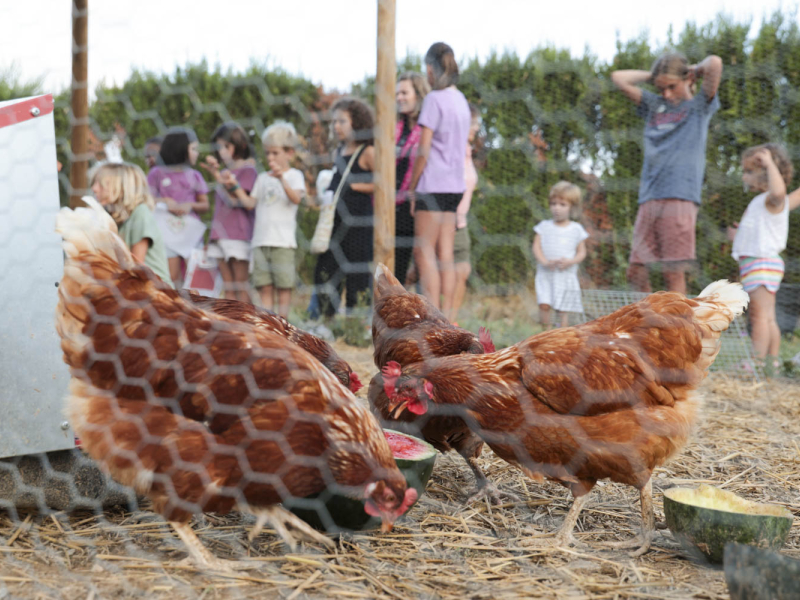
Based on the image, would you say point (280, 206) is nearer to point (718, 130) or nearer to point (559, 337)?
point (559, 337)

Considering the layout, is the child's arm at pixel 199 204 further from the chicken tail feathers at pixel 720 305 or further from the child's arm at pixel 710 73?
the chicken tail feathers at pixel 720 305

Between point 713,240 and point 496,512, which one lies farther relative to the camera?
point 713,240

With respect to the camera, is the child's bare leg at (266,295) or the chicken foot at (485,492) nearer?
the chicken foot at (485,492)

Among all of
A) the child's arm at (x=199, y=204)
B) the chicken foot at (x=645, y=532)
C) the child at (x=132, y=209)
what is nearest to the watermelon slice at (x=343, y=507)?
the chicken foot at (x=645, y=532)

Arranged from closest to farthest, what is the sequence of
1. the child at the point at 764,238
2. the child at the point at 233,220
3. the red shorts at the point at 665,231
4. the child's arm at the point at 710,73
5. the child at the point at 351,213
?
the child's arm at the point at 710,73 → the red shorts at the point at 665,231 → the child at the point at 764,238 → the child at the point at 233,220 → the child at the point at 351,213

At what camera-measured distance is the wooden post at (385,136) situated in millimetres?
2900

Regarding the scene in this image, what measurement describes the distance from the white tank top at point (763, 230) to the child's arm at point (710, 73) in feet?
2.65

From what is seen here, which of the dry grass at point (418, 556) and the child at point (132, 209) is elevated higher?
the child at point (132, 209)

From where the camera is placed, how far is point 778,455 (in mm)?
2031

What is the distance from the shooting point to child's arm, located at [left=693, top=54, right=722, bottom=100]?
2.50 metres

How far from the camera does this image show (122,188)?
101 inches

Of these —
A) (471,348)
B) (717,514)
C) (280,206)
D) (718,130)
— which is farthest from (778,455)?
(280,206)

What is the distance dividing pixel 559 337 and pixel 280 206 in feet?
6.53

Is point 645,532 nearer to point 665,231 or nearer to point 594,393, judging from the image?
point 594,393
